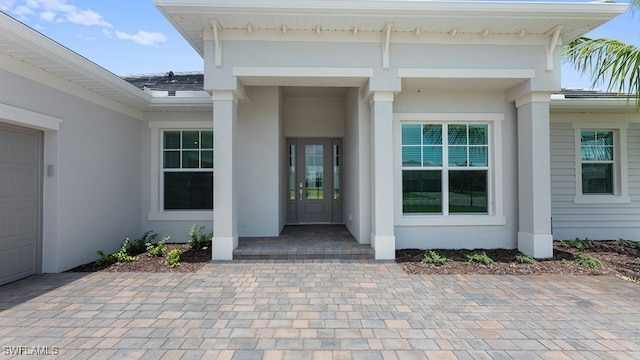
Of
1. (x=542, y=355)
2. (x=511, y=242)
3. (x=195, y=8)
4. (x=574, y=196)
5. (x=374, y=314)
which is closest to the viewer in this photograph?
(x=542, y=355)

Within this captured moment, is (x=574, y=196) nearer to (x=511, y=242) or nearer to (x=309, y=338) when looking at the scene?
(x=511, y=242)

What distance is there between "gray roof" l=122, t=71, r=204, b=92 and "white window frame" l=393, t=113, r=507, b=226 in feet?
15.1

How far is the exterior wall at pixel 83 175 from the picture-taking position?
5.02 m

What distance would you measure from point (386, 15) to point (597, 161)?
6.22 m

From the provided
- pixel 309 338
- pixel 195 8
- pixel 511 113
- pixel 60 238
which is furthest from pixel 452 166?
pixel 60 238

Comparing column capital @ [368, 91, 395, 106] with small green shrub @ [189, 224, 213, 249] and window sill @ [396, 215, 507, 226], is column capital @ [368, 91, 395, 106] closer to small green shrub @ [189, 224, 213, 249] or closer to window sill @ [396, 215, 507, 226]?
window sill @ [396, 215, 507, 226]

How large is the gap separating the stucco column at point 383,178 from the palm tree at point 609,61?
3.97 metres

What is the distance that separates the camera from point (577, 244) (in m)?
6.62

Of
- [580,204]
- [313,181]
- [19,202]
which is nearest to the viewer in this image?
[19,202]

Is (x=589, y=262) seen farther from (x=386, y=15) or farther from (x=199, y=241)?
(x=199, y=241)

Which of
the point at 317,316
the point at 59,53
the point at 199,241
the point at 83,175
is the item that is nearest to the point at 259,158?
the point at 199,241

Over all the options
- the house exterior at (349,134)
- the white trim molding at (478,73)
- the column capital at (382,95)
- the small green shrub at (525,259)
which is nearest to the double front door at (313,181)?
the house exterior at (349,134)

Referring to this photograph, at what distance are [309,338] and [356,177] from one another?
12.8ft

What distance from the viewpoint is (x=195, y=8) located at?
15.7ft
